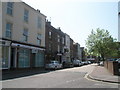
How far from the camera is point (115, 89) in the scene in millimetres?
11211

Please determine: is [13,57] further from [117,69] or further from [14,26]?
[117,69]

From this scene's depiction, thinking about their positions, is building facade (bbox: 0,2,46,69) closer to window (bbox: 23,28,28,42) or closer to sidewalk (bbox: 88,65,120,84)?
window (bbox: 23,28,28,42)

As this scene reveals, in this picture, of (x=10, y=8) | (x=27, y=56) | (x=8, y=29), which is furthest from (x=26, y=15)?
(x=27, y=56)

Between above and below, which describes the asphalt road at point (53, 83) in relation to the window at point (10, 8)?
below

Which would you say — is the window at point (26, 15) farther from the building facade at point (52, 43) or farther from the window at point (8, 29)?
the building facade at point (52, 43)

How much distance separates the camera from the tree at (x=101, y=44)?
56.1 m

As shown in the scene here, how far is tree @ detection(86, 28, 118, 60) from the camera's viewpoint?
56062 mm

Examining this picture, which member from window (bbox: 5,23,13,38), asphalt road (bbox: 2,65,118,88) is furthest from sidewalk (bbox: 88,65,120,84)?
window (bbox: 5,23,13,38)

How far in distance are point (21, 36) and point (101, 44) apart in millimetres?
34395

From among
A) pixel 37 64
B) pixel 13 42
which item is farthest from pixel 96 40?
pixel 13 42

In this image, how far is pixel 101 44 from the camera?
5609cm

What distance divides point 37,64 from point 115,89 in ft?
75.5

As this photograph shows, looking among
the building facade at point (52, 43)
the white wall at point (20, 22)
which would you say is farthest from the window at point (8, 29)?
the building facade at point (52, 43)

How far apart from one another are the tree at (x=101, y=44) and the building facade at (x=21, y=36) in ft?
86.5
